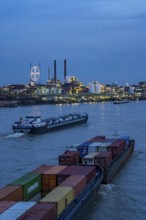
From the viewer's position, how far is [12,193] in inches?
392

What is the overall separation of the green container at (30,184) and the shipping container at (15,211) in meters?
1.58

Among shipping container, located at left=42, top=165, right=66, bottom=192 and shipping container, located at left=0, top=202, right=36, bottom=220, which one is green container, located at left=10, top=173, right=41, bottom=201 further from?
shipping container, located at left=0, top=202, right=36, bottom=220

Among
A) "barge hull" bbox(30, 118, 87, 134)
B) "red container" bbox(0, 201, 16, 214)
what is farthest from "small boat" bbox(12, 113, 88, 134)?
"red container" bbox(0, 201, 16, 214)

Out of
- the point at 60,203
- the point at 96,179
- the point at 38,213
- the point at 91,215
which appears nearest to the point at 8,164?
the point at 96,179

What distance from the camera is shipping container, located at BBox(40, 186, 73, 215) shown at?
963 cm

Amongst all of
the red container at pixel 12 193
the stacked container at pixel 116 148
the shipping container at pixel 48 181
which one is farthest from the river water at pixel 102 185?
the red container at pixel 12 193

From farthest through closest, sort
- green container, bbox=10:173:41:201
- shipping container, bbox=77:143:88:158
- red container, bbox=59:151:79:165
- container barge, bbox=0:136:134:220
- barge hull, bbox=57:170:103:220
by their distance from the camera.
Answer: shipping container, bbox=77:143:88:158 < red container, bbox=59:151:79:165 < green container, bbox=10:173:41:201 < barge hull, bbox=57:170:103:220 < container barge, bbox=0:136:134:220

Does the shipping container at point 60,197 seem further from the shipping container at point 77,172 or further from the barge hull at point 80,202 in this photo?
the shipping container at point 77,172

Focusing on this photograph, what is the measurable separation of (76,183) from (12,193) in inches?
78.3

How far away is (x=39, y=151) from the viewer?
22.5 metres

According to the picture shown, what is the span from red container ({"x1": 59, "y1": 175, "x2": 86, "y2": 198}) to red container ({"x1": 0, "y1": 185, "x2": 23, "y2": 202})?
1231 millimetres

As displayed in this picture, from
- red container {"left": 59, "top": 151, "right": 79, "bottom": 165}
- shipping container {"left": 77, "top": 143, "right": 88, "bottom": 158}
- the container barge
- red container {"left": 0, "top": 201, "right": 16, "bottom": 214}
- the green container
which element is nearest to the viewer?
red container {"left": 0, "top": 201, "right": 16, "bottom": 214}

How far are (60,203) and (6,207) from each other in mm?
1429

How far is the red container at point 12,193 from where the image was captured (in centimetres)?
971
